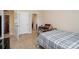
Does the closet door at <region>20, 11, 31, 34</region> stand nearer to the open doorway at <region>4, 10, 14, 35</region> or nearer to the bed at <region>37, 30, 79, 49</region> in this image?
the open doorway at <region>4, 10, 14, 35</region>

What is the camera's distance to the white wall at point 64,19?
4.21 feet

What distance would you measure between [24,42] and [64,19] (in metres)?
0.75

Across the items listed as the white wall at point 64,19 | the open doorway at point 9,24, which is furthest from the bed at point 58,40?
the open doorway at point 9,24

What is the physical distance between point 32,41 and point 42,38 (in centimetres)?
19

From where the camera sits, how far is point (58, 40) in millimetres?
1344

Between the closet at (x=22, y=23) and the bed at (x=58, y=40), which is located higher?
the closet at (x=22, y=23)

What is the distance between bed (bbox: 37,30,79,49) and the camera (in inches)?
49.0

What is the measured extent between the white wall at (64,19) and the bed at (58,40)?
9cm

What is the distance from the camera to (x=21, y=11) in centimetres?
129

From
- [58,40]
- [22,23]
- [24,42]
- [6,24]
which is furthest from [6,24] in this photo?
[58,40]

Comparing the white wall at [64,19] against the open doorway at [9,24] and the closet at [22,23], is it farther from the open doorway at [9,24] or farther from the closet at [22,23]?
the open doorway at [9,24]

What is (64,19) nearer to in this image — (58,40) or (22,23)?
(58,40)
